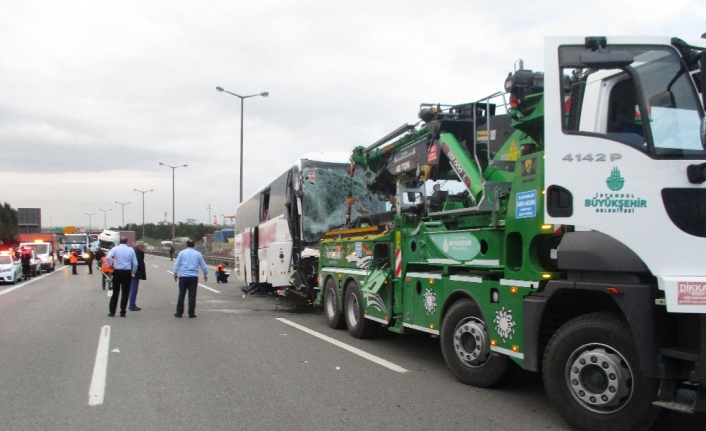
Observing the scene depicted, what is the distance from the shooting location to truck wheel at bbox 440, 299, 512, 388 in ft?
20.8

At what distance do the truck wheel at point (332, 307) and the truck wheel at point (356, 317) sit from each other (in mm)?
321

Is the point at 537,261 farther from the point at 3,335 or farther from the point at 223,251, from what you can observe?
the point at 223,251

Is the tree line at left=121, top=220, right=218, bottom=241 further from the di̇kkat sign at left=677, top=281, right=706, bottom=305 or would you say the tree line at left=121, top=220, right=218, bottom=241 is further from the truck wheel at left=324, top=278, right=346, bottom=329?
the di̇kkat sign at left=677, top=281, right=706, bottom=305

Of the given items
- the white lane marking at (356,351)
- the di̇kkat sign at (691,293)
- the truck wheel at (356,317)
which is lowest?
the white lane marking at (356,351)

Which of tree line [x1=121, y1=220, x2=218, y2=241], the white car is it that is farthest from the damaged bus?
tree line [x1=121, y1=220, x2=218, y2=241]

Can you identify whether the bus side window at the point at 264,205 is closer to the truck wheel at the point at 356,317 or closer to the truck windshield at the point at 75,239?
the truck wheel at the point at 356,317

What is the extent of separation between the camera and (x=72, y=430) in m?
5.27

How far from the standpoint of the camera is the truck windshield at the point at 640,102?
462cm

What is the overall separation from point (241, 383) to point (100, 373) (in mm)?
1861

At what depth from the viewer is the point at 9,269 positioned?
25438 millimetres

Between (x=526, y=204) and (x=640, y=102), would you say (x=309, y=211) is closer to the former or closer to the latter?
(x=526, y=204)

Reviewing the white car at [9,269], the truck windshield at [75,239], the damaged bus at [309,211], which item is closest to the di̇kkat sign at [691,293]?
the damaged bus at [309,211]

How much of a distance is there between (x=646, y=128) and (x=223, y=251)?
1846 inches

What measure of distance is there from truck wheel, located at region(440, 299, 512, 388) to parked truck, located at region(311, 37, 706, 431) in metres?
0.02
